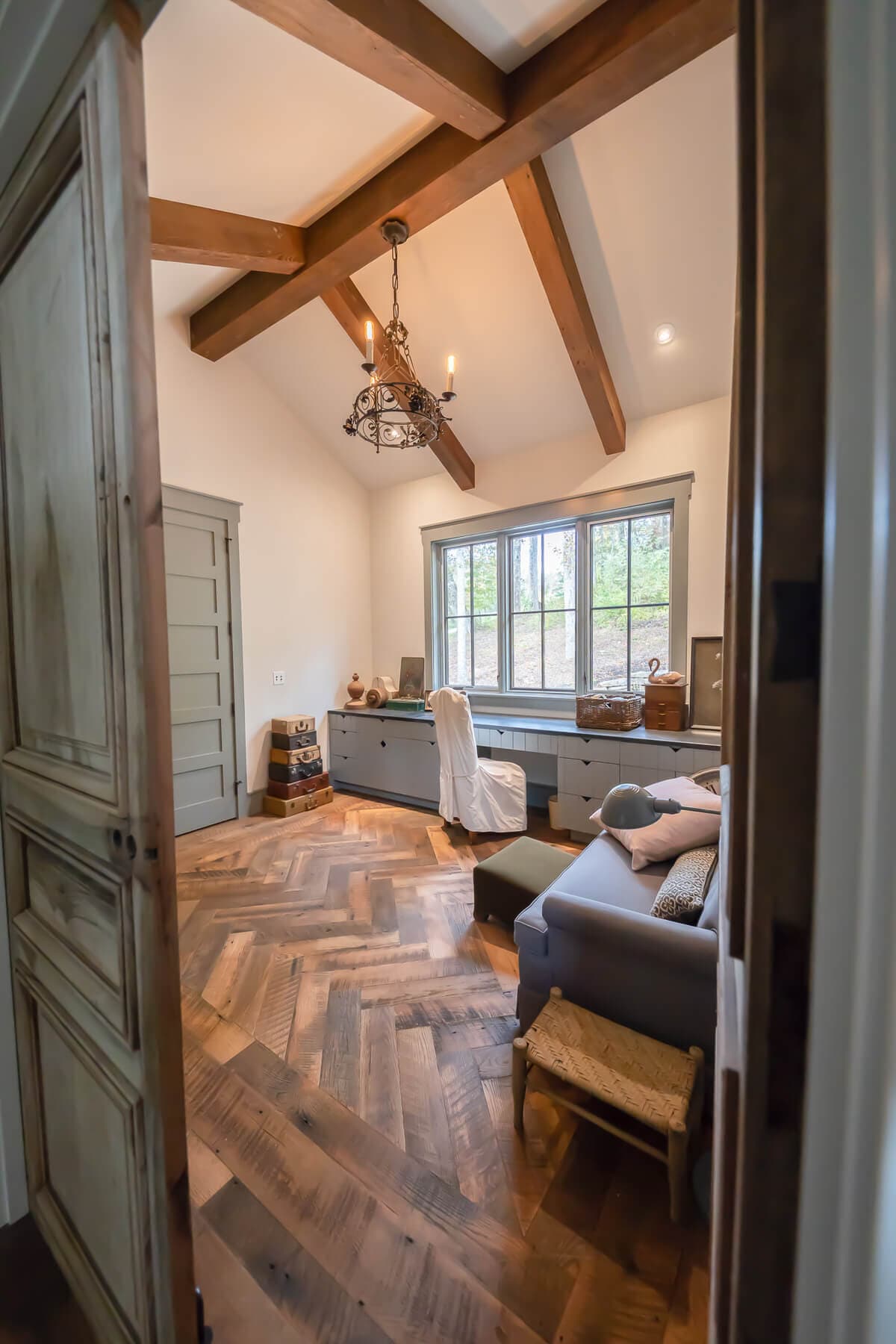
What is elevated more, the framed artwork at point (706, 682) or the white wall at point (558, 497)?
the white wall at point (558, 497)

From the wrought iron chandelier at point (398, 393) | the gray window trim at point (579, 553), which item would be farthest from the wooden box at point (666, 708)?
the wrought iron chandelier at point (398, 393)

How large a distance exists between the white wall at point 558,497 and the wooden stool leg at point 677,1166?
250 cm

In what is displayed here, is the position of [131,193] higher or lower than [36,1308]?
higher

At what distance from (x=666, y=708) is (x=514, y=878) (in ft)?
5.59

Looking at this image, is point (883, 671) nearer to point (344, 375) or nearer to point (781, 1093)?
point (781, 1093)

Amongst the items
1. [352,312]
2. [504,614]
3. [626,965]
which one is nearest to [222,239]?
[352,312]

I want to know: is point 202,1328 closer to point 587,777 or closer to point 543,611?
point 587,777

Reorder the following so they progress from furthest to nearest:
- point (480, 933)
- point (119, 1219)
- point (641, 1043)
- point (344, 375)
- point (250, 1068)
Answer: point (344, 375) < point (480, 933) < point (250, 1068) < point (641, 1043) < point (119, 1219)

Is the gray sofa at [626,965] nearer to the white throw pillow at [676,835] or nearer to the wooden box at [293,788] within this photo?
the white throw pillow at [676,835]

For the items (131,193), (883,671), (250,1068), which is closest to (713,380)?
(131,193)

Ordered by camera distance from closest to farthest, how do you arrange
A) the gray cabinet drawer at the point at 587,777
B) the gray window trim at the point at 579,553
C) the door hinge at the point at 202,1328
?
the door hinge at the point at 202,1328, the gray cabinet drawer at the point at 587,777, the gray window trim at the point at 579,553

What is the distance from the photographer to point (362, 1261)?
1.14 meters

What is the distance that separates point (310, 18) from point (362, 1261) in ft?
11.4

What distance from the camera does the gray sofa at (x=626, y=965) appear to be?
1.26m
